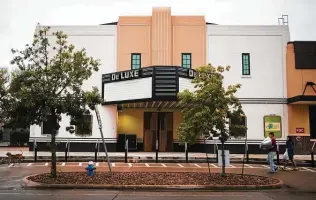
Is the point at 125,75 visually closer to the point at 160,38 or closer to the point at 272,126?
the point at 160,38

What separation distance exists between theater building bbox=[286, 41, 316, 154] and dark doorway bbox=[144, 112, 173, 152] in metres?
9.16

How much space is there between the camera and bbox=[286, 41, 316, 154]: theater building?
91.1 ft

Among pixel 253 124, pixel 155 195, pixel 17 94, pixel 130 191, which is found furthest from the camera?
pixel 253 124

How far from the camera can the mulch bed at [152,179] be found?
556 inches

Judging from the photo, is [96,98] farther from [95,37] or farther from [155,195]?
[95,37]

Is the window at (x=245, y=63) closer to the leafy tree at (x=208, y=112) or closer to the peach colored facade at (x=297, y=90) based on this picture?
the peach colored facade at (x=297, y=90)

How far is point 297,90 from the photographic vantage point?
1099 inches

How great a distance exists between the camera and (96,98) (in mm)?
14898

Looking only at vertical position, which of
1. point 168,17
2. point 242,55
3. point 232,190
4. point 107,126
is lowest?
point 232,190

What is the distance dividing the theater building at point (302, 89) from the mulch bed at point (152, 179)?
539 inches

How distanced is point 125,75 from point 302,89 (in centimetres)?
1315

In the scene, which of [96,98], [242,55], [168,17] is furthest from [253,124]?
[96,98]

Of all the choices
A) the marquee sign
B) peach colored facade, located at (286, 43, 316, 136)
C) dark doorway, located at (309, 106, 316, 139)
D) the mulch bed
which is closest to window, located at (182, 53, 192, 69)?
the marquee sign

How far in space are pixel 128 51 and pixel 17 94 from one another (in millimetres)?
15428
